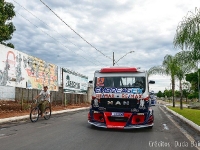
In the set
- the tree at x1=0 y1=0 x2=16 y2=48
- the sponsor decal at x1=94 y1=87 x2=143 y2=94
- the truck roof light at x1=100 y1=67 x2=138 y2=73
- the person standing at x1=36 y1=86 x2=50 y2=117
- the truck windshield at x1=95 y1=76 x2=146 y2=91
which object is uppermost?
the tree at x1=0 y1=0 x2=16 y2=48

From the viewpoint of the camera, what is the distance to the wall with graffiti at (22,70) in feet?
52.3

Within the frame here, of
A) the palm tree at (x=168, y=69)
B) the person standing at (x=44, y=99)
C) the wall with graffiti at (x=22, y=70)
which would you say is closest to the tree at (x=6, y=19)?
the wall with graffiti at (x=22, y=70)

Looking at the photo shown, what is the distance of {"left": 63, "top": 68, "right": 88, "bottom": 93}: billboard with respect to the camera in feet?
94.6

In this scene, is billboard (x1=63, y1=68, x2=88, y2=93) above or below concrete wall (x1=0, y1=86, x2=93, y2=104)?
above

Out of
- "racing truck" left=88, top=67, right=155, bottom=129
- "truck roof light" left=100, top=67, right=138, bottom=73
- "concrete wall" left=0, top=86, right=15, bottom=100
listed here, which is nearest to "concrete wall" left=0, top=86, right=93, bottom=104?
"concrete wall" left=0, top=86, right=15, bottom=100

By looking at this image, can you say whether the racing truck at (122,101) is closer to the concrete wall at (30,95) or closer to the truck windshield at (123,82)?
the truck windshield at (123,82)

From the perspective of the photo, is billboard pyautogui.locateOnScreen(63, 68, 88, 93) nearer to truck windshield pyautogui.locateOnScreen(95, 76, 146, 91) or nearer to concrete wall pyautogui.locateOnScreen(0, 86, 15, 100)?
concrete wall pyautogui.locateOnScreen(0, 86, 15, 100)

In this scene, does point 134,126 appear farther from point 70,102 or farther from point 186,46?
point 70,102

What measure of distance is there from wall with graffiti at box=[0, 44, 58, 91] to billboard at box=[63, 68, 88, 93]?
450cm

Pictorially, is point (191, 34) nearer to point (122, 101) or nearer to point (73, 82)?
point (122, 101)

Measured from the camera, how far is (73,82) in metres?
31.8

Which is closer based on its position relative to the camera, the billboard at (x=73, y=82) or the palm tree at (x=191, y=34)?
the palm tree at (x=191, y=34)

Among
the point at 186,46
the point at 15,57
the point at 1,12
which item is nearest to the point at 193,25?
the point at 186,46

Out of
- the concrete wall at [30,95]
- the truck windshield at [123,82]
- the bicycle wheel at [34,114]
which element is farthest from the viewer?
the concrete wall at [30,95]
